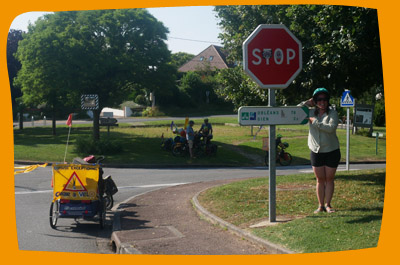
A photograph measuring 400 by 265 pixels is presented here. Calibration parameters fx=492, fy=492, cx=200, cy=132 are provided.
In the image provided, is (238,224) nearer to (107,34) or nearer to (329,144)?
(329,144)

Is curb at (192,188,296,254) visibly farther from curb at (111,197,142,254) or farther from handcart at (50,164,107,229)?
handcart at (50,164,107,229)

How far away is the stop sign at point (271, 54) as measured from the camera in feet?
20.1

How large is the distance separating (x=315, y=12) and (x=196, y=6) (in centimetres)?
280

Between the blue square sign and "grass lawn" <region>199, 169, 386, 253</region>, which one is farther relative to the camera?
the blue square sign

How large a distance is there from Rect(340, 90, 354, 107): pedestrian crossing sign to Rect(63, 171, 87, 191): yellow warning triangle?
4726 mm

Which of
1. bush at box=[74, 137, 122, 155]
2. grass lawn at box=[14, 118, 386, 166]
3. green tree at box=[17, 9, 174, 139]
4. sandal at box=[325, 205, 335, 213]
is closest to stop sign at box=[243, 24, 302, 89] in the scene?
grass lawn at box=[14, 118, 386, 166]

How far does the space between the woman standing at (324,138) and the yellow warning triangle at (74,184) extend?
398 cm

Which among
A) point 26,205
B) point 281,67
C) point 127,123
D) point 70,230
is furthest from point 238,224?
point 127,123

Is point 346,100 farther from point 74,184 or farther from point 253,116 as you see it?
point 74,184

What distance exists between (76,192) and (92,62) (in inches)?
294

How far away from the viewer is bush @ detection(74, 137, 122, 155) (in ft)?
40.0

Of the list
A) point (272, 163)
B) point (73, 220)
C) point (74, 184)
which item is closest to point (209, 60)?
point (272, 163)

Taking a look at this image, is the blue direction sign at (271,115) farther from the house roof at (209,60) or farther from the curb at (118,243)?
the curb at (118,243)

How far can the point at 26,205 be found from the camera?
10.1 metres
